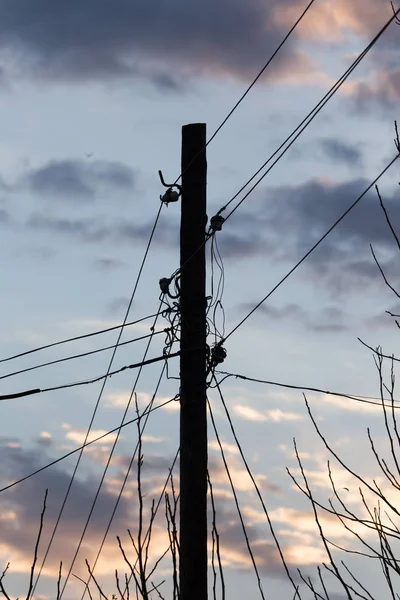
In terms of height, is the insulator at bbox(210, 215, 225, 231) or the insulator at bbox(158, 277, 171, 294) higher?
the insulator at bbox(210, 215, 225, 231)

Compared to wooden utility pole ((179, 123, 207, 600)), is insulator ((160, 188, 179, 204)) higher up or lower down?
higher up

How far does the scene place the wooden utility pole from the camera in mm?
9609

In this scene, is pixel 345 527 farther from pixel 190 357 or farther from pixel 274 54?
pixel 274 54

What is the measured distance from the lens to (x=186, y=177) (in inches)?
436

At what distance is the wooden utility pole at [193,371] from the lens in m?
9.61

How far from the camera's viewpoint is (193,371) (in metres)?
10.4

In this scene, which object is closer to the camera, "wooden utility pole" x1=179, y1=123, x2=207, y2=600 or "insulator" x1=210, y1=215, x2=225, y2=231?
"wooden utility pole" x1=179, y1=123, x2=207, y2=600

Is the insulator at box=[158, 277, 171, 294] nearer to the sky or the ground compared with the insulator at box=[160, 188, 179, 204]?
nearer to the ground

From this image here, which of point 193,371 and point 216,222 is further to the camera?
point 216,222

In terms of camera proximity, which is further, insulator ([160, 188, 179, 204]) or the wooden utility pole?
insulator ([160, 188, 179, 204])

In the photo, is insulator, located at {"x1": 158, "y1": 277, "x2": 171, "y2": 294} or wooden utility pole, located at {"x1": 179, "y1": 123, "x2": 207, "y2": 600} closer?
wooden utility pole, located at {"x1": 179, "y1": 123, "x2": 207, "y2": 600}

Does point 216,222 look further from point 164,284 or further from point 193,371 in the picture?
point 193,371

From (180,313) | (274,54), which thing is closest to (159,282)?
(180,313)

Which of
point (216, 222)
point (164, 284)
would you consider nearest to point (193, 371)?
point (164, 284)
